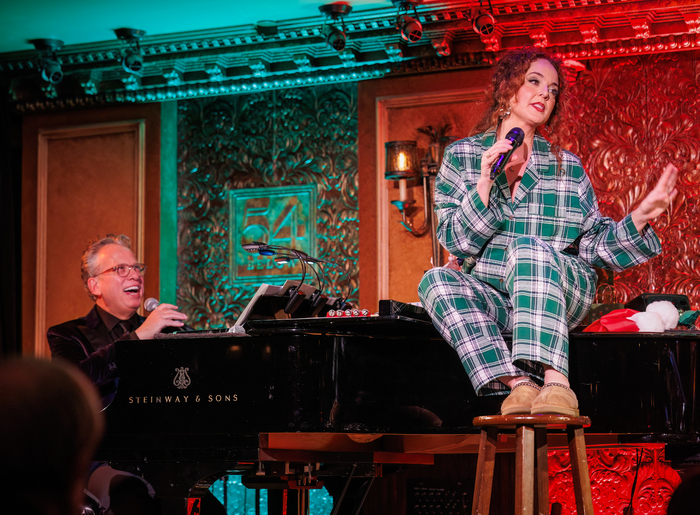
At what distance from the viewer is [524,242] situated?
8.02ft

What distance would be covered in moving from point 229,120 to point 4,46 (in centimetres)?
140

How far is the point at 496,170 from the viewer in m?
2.50

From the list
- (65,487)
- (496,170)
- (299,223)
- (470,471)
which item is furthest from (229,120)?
(65,487)

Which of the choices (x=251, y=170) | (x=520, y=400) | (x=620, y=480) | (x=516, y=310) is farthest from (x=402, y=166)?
(x=520, y=400)

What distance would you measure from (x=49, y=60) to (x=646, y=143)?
3.38 meters

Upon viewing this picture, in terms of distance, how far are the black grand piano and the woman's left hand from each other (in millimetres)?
342

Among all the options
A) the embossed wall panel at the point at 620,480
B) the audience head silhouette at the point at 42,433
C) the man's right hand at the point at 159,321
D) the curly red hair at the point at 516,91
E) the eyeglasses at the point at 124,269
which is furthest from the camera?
Result: the embossed wall panel at the point at 620,480

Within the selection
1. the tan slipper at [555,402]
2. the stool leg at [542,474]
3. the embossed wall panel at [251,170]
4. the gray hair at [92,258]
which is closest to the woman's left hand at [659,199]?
the tan slipper at [555,402]

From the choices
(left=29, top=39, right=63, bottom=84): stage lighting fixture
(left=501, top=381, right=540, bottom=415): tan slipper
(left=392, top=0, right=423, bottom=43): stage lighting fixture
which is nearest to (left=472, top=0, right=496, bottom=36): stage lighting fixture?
(left=392, top=0, right=423, bottom=43): stage lighting fixture

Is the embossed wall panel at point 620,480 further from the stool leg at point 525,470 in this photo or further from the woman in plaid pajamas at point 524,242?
the stool leg at point 525,470

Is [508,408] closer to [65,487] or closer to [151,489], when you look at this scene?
[151,489]

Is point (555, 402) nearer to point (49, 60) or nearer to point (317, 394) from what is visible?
point (317, 394)

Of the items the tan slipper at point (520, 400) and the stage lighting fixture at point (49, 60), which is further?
the stage lighting fixture at point (49, 60)

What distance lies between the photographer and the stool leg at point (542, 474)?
227 centimetres
